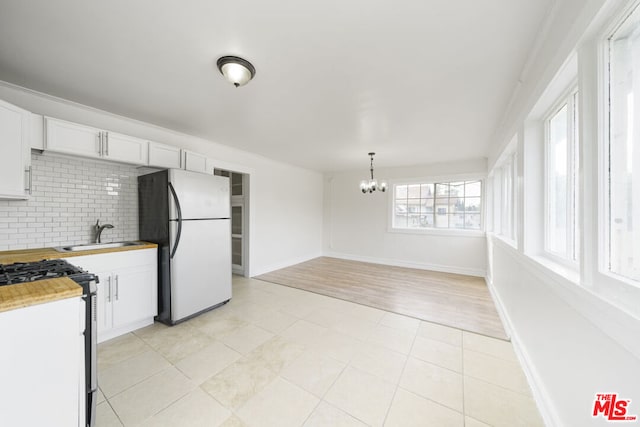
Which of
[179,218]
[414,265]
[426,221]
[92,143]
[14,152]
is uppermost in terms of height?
[92,143]

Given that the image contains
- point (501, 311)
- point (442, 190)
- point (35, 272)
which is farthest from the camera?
point (442, 190)

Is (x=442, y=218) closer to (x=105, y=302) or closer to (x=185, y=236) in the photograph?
(x=185, y=236)

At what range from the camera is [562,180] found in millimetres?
1628

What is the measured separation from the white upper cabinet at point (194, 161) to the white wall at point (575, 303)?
3652 millimetres

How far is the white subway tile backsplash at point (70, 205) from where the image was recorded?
7.20 ft

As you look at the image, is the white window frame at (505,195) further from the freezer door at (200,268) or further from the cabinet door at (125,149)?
the cabinet door at (125,149)

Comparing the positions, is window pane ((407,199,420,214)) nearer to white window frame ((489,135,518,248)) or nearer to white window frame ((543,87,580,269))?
white window frame ((489,135,518,248))

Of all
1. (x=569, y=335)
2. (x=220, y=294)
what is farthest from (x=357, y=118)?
(x=220, y=294)

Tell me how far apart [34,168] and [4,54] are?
991 millimetres

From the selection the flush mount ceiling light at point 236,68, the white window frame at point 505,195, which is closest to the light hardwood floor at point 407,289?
the white window frame at point 505,195

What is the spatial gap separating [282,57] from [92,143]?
7.08 feet

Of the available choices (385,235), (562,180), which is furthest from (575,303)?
(385,235)

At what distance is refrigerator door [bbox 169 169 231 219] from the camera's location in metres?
2.69

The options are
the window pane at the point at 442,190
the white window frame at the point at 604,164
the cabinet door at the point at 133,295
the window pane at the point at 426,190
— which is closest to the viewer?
the white window frame at the point at 604,164
